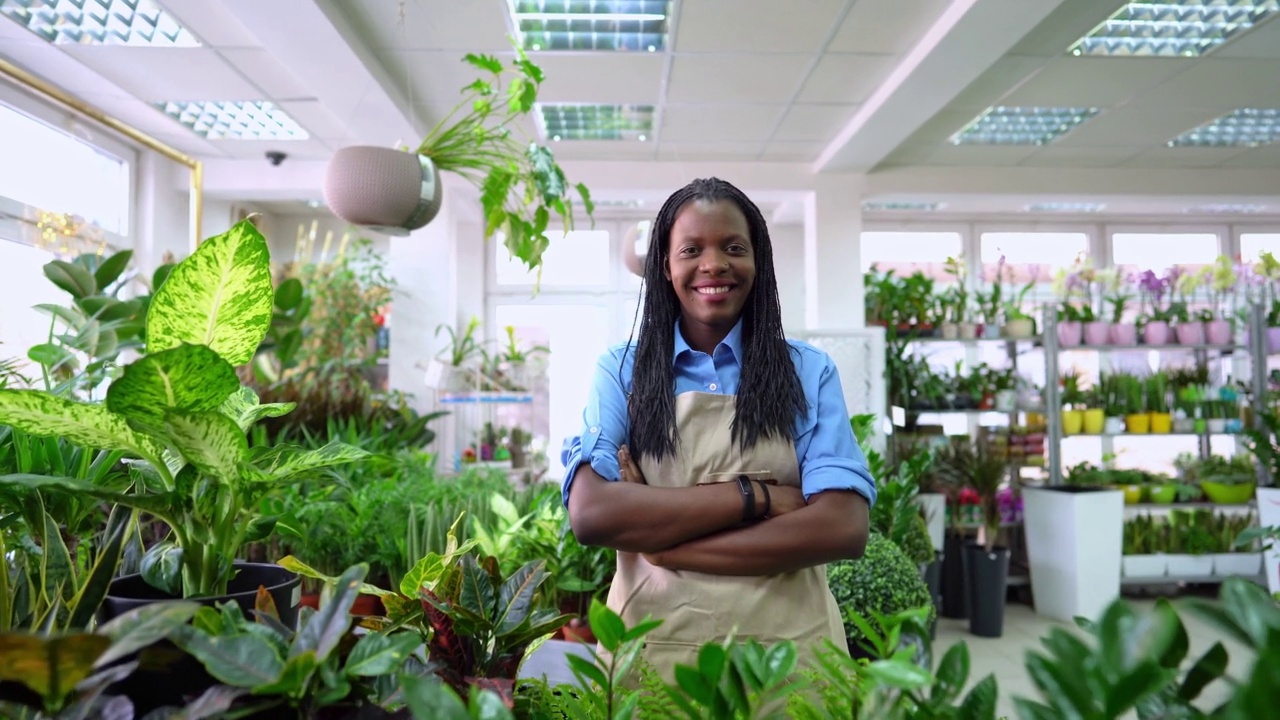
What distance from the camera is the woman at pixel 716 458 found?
3.65ft

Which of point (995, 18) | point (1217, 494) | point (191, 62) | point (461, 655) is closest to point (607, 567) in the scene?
point (461, 655)

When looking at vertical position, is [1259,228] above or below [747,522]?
above

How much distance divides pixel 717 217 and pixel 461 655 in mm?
796

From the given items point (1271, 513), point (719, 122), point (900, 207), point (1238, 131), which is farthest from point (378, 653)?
point (900, 207)

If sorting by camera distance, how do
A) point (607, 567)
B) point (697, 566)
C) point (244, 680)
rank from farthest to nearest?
1. point (607, 567)
2. point (697, 566)
3. point (244, 680)

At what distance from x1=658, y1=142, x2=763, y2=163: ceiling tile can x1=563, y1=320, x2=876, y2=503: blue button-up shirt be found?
462 centimetres

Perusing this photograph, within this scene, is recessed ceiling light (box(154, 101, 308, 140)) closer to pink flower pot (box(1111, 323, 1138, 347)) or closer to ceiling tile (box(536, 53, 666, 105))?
ceiling tile (box(536, 53, 666, 105))

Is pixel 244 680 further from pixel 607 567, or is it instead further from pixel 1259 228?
pixel 1259 228

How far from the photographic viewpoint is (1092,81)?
4.47 meters

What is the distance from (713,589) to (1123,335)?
5.32 m

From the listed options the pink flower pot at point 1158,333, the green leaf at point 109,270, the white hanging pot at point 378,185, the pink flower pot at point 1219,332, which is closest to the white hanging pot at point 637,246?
the white hanging pot at point 378,185

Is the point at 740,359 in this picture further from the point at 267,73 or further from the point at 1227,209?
the point at 1227,209

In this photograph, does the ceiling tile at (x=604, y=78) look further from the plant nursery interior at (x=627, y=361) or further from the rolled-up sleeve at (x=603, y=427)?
the rolled-up sleeve at (x=603, y=427)

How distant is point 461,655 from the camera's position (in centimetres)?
63
